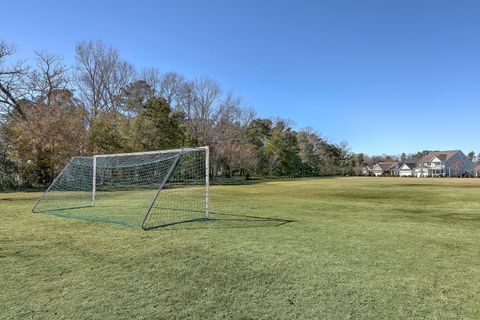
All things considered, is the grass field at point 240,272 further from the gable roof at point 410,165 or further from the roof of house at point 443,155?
the gable roof at point 410,165

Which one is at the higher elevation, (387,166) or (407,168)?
(387,166)

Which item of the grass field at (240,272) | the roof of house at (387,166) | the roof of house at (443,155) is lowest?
the grass field at (240,272)

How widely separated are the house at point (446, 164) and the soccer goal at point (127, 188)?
63.1 metres

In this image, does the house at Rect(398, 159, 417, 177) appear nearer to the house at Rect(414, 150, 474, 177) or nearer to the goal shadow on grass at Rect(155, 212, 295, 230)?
the house at Rect(414, 150, 474, 177)

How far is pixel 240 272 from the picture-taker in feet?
13.7

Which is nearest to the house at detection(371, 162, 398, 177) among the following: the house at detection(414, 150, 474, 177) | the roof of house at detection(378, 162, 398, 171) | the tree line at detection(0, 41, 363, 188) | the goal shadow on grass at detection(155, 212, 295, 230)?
the roof of house at detection(378, 162, 398, 171)

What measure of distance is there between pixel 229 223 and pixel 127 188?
42.7ft

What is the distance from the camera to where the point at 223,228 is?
7.32m

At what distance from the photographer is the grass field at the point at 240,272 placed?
3.08 meters

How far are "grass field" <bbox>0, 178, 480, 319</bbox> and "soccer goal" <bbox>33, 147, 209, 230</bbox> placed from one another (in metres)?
2.67

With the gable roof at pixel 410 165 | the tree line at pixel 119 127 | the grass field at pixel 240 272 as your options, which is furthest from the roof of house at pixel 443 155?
the grass field at pixel 240 272

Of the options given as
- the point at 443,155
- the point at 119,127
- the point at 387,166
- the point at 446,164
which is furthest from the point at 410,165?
the point at 119,127

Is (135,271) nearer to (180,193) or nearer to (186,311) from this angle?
(186,311)

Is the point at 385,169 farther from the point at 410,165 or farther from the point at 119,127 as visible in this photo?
the point at 119,127
